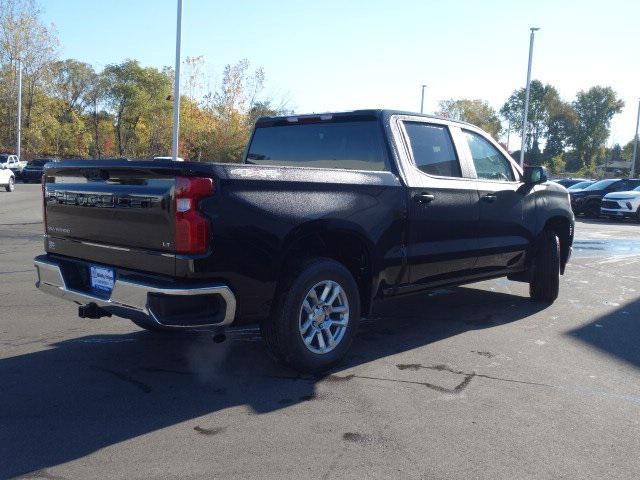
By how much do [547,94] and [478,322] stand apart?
104 m

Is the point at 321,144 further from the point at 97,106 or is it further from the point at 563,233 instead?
the point at 97,106

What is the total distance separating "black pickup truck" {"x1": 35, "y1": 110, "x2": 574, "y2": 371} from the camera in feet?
12.6

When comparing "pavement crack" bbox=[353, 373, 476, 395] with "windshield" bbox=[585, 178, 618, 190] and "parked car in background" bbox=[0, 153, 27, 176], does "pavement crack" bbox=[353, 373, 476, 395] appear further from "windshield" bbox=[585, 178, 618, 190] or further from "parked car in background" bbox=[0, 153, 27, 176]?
"parked car in background" bbox=[0, 153, 27, 176]

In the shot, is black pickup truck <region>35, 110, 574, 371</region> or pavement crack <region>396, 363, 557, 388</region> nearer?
black pickup truck <region>35, 110, 574, 371</region>

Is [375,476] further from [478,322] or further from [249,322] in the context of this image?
[478,322]

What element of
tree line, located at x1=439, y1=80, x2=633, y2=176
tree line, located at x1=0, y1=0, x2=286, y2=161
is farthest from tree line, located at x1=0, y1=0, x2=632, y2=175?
tree line, located at x1=439, y1=80, x2=633, y2=176

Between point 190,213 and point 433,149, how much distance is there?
2.67 m

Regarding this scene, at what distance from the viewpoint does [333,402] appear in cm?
409

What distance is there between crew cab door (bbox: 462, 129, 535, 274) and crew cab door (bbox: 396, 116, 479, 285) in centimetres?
19

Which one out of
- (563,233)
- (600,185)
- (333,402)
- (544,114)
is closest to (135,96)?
(600,185)

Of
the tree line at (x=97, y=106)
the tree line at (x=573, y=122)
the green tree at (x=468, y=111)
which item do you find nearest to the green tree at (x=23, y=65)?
the tree line at (x=97, y=106)

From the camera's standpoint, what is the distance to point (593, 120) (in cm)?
10025

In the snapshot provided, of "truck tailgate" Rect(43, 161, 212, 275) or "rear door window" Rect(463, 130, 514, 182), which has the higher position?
"rear door window" Rect(463, 130, 514, 182)

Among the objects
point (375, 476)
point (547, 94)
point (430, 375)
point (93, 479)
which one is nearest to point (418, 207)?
point (430, 375)
